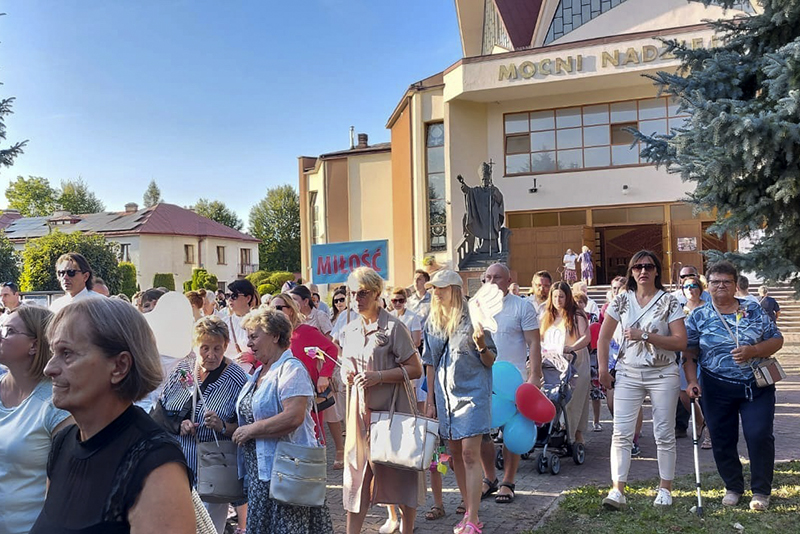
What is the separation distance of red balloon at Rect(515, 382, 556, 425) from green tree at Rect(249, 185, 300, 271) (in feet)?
236

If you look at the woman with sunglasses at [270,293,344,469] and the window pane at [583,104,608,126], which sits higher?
the window pane at [583,104,608,126]

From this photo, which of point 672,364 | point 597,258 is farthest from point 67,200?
point 672,364

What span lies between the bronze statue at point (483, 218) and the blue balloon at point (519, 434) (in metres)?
19.1

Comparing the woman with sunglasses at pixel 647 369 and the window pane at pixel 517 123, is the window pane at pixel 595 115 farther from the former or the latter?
the woman with sunglasses at pixel 647 369

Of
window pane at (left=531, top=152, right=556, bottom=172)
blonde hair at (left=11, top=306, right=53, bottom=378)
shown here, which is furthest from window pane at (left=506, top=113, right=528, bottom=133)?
blonde hair at (left=11, top=306, right=53, bottom=378)

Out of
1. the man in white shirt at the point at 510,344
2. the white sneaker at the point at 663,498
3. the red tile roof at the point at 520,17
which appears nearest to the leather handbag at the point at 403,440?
the man in white shirt at the point at 510,344

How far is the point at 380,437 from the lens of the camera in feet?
16.1

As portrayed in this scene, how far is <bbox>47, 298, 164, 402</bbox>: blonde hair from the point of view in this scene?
204 centimetres

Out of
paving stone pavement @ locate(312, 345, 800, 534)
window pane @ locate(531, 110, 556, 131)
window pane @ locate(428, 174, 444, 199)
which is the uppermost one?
window pane @ locate(531, 110, 556, 131)

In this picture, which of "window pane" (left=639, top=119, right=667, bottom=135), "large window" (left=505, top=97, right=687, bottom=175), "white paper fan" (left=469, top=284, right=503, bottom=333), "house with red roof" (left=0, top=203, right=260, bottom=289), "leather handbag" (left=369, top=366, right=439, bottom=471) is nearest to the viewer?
"leather handbag" (left=369, top=366, right=439, bottom=471)

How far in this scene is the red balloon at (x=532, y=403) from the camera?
20.4 ft

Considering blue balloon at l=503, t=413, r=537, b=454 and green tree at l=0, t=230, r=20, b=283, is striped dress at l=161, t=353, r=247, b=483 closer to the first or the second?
blue balloon at l=503, t=413, r=537, b=454

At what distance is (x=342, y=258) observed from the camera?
11250mm

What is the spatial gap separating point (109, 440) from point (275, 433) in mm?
2172
